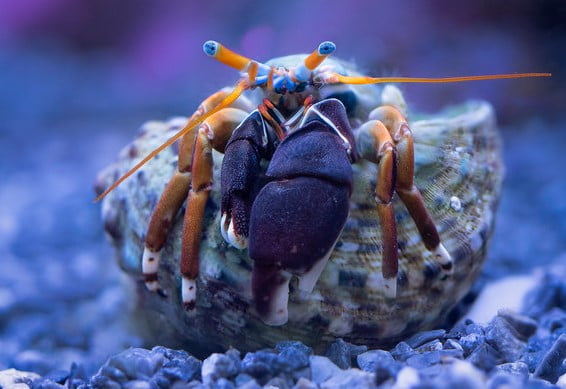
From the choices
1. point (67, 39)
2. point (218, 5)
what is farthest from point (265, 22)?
point (67, 39)

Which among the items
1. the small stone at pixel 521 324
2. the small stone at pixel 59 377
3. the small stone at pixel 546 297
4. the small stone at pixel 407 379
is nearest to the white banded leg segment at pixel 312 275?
Result: the small stone at pixel 407 379

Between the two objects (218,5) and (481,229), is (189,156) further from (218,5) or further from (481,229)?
(218,5)

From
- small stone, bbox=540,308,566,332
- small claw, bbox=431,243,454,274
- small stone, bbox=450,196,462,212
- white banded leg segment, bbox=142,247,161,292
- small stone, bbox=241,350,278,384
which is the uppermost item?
white banded leg segment, bbox=142,247,161,292

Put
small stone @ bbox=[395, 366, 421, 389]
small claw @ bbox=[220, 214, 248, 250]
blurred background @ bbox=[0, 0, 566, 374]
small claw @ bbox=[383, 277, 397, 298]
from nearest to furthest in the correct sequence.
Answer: small stone @ bbox=[395, 366, 421, 389], small claw @ bbox=[220, 214, 248, 250], small claw @ bbox=[383, 277, 397, 298], blurred background @ bbox=[0, 0, 566, 374]

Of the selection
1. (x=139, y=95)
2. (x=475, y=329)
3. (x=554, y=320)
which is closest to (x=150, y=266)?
(x=475, y=329)

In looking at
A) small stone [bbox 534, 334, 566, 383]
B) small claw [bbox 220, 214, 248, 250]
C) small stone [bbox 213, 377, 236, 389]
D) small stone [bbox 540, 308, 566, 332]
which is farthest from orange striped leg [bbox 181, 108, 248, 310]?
small stone [bbox 540, 308, 566, 332]

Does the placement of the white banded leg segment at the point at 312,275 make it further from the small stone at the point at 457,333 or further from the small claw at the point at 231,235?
the small stone at the point at 457,333

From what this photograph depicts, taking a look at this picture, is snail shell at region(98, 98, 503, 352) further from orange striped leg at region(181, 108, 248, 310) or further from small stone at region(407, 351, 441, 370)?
small stone at region(407, 351, 441, 370)
